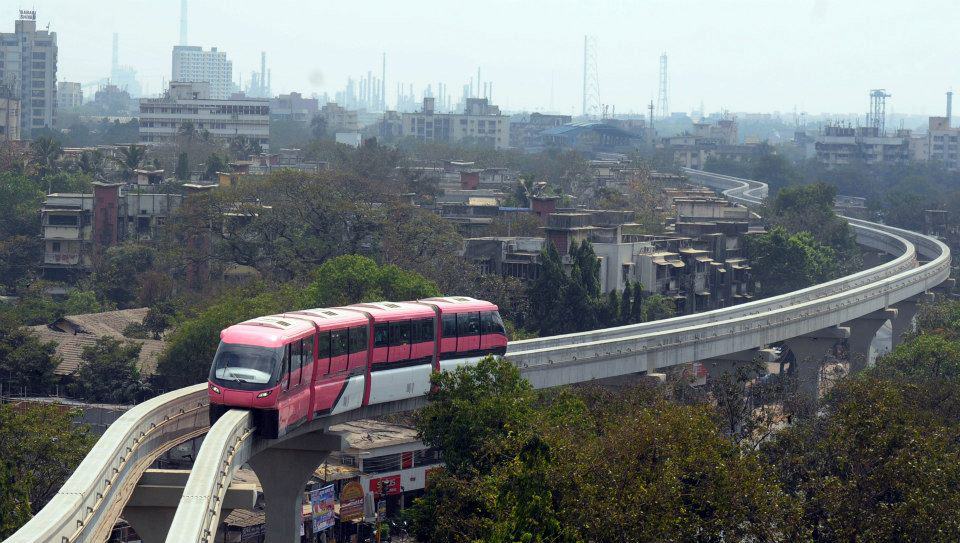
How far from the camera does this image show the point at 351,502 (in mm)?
35062

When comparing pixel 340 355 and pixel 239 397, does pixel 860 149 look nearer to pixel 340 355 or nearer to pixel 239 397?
pixel 340 355

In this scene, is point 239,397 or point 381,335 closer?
point 239,397

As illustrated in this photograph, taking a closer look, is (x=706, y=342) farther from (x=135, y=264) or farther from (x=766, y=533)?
(x=135, y=264)

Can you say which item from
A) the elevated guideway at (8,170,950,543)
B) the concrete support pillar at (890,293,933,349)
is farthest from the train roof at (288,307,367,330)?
the concrete support pillar at (890,293,933,349)

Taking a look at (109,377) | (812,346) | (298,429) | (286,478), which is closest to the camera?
(298,429)

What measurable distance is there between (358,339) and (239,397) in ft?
15.4

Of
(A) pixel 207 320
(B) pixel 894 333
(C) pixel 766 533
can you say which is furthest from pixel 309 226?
(C) pixel 766 533

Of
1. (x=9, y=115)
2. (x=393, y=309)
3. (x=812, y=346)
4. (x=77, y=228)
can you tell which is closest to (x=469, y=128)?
(x=9, y=115)

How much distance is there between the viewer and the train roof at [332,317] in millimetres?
28984

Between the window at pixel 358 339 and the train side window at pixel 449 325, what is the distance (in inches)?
137

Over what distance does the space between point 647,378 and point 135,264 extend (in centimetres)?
3106

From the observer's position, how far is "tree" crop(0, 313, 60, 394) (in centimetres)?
4456

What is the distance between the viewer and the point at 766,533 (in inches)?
1022

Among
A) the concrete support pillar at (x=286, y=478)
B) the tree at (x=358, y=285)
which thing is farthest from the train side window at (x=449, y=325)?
the tree at (x=358, y=285)
